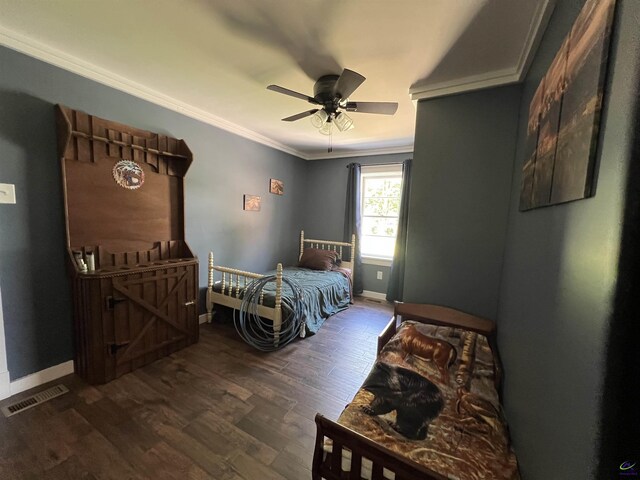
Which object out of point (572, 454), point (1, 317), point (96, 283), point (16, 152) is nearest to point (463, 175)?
point (572, 454)

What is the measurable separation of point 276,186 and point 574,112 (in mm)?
3764

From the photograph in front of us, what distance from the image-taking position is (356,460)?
97 cm

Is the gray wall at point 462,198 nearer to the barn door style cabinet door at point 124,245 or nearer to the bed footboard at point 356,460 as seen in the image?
the bed footboard at point 356,460

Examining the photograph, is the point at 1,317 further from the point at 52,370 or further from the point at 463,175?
the point at 463,175

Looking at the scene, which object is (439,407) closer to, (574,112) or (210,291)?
(574,112)

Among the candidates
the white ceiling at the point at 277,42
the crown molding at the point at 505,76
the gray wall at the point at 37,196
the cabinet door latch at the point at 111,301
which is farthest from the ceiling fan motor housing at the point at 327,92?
the cabinet door latch at the point at 111,301

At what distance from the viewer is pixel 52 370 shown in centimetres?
200

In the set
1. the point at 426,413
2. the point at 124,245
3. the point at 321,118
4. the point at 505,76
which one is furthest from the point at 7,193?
the point at 505,76

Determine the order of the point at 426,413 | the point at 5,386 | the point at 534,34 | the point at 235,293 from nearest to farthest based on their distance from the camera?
the point at 426,413 → the point at 534,34 → the point at 5,386 → the point at 235,293

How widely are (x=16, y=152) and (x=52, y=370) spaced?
168 cm

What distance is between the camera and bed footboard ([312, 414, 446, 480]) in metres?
0.87

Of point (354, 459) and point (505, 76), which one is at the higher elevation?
point (505, 76)

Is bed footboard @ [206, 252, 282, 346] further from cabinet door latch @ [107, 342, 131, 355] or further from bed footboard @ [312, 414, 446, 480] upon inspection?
bed footboard @ [312, 414, 446, 480]

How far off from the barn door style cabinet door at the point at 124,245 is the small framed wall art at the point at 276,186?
1.54 meters
